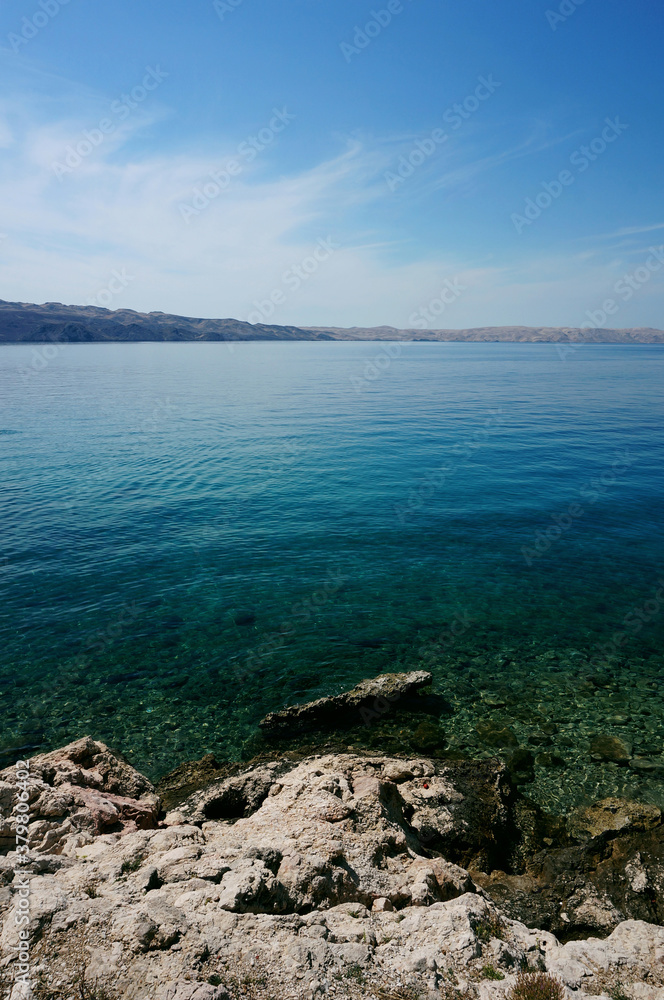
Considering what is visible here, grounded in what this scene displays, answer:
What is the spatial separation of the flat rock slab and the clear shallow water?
1094 mm

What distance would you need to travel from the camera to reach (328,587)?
86.8ft

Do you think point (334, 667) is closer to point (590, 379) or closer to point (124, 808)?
point (124, 808)

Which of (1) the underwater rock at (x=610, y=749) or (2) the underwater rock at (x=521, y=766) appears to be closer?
(2) the underwater rock at (x=521, y=766)

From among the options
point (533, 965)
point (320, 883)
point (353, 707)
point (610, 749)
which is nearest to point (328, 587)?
point (353, 707)

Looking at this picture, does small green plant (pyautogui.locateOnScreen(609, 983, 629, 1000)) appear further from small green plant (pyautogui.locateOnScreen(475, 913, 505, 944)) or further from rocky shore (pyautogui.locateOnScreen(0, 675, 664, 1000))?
small green plant (pyautogui.locateOnScreen(475, 913, 505, 944))

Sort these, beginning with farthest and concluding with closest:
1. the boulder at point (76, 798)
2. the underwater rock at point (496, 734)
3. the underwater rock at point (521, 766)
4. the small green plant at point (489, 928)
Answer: the underwater rock at point (496, 734)
the underwater rock at point (521, 766)
the boulder at point (76, 798)
the small green plant at point (489, 928)

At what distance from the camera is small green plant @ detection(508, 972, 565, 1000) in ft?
24.8

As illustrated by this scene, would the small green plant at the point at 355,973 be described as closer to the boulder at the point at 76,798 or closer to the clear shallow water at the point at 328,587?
the boulder at the point at 76,798

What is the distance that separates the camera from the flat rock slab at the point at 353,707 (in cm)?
1770

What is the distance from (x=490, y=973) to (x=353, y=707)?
1032 cm

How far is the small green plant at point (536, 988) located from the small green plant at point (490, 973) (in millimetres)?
262

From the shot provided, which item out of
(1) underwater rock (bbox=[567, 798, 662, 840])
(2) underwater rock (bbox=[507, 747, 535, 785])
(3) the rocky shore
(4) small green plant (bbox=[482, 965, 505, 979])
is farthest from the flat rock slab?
(4) small green plant (bbox=[482, 965, 505, 979])

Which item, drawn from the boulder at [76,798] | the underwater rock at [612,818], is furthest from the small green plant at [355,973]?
the underwater rock at [612,818]

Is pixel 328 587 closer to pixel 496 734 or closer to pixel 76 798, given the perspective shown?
pixel 496 734
